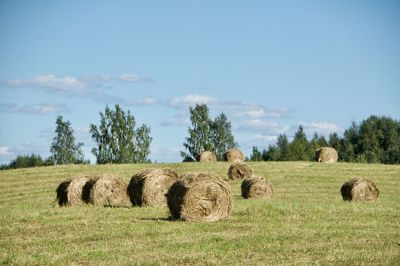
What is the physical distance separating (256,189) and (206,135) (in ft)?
218

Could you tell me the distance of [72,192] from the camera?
980 inches

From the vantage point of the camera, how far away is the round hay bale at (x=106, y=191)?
79.8 feet

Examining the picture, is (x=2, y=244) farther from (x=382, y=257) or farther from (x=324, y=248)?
(x=382, y=257)

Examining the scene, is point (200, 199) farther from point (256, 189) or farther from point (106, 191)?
point (256, 189)

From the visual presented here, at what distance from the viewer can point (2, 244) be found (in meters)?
13.6

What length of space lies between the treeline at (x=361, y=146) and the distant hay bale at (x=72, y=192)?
78.8 meters

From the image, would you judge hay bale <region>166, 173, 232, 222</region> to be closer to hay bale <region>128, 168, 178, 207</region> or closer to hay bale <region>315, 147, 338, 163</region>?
hay bale <region>128, 168, 178, 207</region>

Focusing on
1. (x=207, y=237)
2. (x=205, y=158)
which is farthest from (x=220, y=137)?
(x=207, y=237)

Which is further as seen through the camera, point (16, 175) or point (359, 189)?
point (16, 175)

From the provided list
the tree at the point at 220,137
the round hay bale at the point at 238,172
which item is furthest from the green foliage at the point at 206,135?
the round hay bale at the point at 238,172

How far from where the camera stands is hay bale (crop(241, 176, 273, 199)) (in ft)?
101

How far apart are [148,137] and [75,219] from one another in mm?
69523

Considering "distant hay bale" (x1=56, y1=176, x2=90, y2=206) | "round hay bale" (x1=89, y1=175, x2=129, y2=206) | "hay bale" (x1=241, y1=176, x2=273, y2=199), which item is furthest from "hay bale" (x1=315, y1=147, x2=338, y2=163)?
"distant hay bale" (x1=56, y1=176, x2=90, y2=206)

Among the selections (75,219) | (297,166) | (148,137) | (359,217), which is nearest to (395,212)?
(359,217)
